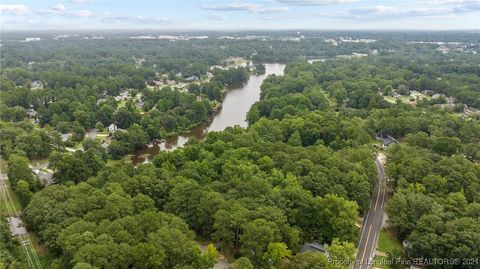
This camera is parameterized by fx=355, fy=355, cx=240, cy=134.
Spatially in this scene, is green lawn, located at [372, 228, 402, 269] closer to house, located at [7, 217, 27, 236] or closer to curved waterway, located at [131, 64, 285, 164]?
house, located at [7, 217, 27, 236]

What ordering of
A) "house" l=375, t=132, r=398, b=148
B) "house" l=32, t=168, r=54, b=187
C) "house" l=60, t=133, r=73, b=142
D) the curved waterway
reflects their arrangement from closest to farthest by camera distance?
"house" l=32, t=168, r=54, b=187, "house" l=375, t=132, r=398, b=148, the curved waterway, "house" l=60, t=133, r=73, b=142

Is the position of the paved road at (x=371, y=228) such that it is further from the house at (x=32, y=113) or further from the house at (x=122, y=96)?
Answer: the house at (x=32, y=113)

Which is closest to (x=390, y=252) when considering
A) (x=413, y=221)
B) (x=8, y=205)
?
(x=413, y=221)

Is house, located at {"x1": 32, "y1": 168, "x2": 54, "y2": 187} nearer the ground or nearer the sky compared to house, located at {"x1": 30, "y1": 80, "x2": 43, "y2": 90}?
nearer the ground

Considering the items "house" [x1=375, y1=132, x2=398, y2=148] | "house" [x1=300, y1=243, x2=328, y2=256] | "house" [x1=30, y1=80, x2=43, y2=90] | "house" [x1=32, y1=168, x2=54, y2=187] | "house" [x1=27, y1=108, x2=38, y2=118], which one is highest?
"house" [x1=30, y1=80, x2=43, y2=90]

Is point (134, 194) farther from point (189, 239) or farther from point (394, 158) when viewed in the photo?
point (394, 158)

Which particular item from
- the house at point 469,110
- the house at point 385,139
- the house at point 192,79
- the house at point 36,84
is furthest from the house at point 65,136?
the house at point 469,110

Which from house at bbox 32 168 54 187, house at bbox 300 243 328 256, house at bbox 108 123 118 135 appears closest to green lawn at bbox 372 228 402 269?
house at bbox 300 243 328 256

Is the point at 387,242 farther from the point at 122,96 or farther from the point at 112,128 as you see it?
the point at 122,96

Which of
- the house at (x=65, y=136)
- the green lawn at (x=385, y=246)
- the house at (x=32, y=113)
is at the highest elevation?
the house at (x=32, y=113)
